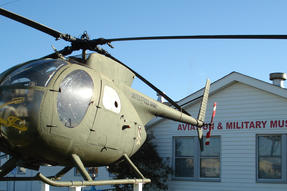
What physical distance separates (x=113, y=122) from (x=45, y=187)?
196 centimetres

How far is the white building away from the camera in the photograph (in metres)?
13.6

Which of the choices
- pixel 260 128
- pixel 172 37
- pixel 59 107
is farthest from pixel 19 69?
pixel 260 128

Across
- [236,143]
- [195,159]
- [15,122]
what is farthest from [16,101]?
[195,159]

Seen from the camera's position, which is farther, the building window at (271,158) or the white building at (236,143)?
the white building at (236,143)

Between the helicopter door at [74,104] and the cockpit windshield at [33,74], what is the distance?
17 cm

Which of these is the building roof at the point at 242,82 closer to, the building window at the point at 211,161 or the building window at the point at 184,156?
the building window at the point at 184,156

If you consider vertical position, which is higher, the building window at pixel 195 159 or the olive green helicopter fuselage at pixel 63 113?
the olive green helicopter fuselage at pixel 63 113

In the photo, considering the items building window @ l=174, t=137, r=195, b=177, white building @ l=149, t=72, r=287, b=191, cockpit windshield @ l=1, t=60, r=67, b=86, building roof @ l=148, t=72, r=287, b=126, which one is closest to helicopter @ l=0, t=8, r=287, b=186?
cockpit windshield @ l=1, t=60, r=67, b=86

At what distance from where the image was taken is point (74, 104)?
6031 mm

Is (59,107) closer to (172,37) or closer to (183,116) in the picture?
(172,37)

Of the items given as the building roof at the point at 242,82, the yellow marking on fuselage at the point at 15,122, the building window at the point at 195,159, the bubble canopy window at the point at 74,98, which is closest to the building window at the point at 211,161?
the building window at the point at 195,159

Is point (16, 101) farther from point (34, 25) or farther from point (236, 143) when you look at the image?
point (236, 143)

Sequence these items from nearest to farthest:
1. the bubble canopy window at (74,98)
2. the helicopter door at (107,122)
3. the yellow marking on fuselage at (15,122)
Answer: the yellow marking on fuselage at (15,122)
the bubble canopy window at (74,98)
the helicopter door at (107,122)

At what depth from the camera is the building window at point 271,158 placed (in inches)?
529
